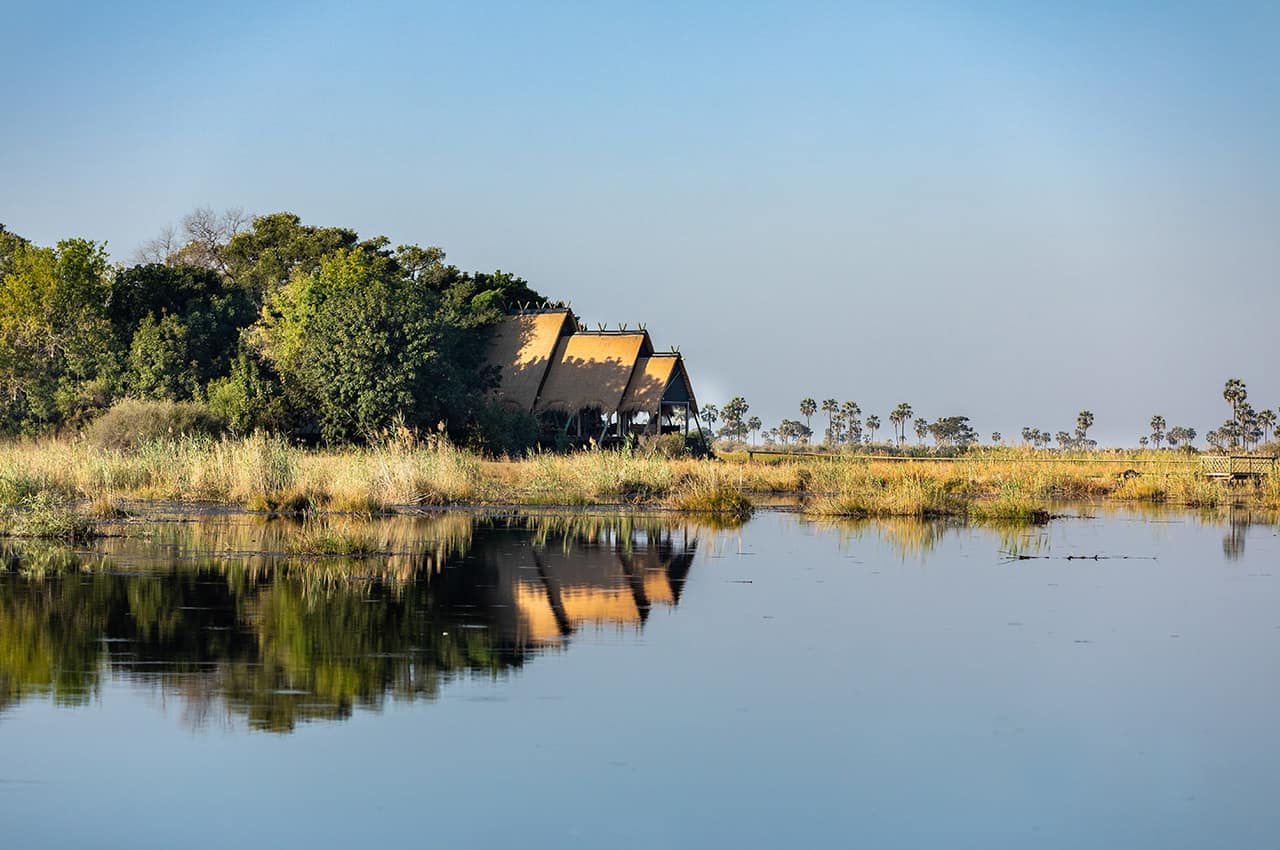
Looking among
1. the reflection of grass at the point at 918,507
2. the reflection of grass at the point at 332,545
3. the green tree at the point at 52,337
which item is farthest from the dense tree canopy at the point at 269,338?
the reflection of grass at the point at 332,545

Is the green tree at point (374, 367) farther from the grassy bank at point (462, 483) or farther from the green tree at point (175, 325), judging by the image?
the green tree at point (175, 325)

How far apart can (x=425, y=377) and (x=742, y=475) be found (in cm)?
924

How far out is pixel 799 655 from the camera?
1326cm

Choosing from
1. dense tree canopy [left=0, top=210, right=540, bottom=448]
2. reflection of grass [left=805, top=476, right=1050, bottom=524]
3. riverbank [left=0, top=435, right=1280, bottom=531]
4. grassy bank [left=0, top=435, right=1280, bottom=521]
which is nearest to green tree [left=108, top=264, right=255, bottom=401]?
dense tree canopy [left=0, top=210, right=540, bottom=448]

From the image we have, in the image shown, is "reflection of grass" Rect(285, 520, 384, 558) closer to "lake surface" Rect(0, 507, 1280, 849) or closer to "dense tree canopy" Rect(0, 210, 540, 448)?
"lake surface" Rect(0, 507, 1280, 849)

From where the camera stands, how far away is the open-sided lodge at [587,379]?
49938 mm

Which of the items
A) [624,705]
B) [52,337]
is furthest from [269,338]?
[624,705]

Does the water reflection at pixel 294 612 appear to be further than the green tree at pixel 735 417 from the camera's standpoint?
No

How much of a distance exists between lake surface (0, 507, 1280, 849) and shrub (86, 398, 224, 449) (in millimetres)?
16814

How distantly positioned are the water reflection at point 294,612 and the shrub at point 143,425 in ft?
42.3

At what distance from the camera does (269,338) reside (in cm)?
4709

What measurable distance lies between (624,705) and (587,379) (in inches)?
1559

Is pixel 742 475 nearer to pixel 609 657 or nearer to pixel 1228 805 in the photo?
pixel 609 657

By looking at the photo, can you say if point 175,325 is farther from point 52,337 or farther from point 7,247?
point 7,247
